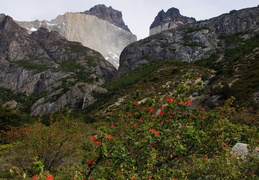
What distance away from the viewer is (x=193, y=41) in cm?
10519

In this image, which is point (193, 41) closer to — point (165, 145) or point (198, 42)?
point (198, 42)

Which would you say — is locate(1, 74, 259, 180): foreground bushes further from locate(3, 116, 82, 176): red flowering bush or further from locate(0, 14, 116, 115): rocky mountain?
locate(0, 14, 116, 115): rocky mountain

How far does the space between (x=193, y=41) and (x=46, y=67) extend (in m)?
116

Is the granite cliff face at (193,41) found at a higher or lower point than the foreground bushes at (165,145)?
higher

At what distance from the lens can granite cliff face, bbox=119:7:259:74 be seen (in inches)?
3877

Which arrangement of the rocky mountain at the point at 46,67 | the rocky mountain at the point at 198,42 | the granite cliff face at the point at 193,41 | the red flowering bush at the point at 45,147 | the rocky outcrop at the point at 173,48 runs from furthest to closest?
the granite cliff face at the point at 193,41 < the rocky outcrop at the point at 173,48 < the rocky mountain at the point at 198,42 < the rocky mountain at the point at 46,67 < the red flowering bush at the point at 45,147

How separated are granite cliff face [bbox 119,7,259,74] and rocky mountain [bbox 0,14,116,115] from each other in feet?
113

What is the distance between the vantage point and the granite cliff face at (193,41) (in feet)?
323

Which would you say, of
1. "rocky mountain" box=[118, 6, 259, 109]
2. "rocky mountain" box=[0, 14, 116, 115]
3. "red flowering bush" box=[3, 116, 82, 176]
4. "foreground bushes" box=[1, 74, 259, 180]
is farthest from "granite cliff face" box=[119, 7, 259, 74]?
"foreground bushes" box=[1, 74, 259, 180]

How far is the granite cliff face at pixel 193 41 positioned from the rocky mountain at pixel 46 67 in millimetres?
34355

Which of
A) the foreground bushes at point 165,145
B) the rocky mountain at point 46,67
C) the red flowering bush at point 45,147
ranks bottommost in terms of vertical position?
the red flowering bush at point 45,147

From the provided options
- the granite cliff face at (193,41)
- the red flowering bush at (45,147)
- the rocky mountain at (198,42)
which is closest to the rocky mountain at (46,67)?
the rocky mountain at (198,42)

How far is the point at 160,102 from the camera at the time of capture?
17.7ft

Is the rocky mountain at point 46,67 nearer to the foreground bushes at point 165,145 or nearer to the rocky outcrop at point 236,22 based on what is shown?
the foreground bushes at point 165,145
